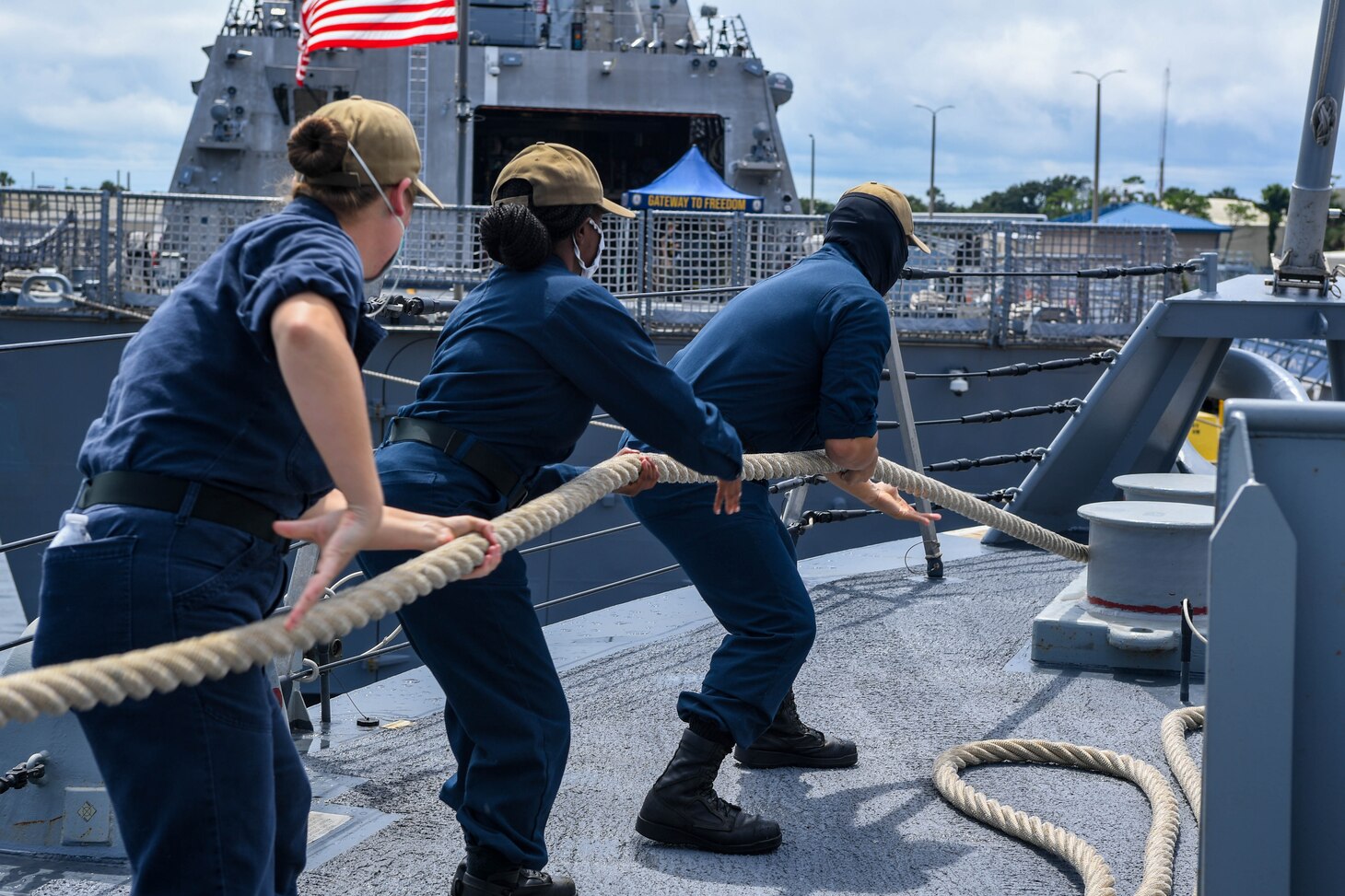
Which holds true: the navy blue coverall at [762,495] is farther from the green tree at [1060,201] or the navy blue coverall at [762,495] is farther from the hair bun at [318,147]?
the green tree at [1060,201]

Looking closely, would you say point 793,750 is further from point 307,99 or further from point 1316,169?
point 307,99

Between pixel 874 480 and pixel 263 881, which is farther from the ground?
pixel 874 480

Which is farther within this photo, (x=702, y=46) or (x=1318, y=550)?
(x=702, y=46)

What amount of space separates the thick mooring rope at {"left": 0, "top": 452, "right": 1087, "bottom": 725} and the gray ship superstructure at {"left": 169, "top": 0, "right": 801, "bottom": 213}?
1541cm

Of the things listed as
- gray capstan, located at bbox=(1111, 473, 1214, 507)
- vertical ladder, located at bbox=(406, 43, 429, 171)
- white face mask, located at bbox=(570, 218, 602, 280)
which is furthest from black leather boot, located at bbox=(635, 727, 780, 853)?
vertical ladder, located at bbox=(406, 43, 429, 171)

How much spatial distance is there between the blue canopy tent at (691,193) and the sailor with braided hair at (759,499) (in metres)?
13.2

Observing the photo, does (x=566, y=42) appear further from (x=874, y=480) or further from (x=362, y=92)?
(x=874, y=480)

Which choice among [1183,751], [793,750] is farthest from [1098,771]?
[793,750]

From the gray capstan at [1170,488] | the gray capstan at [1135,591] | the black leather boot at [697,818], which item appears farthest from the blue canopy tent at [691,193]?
the black leather boot at [697,818]

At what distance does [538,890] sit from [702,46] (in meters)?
18.6

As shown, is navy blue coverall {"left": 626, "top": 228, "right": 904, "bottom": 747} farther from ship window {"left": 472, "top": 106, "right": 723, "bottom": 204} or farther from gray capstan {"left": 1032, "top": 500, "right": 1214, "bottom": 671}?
ship window {"left": 472, "top": 106, "right": 723, "bottom": 204}

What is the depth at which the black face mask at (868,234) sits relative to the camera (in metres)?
3.40

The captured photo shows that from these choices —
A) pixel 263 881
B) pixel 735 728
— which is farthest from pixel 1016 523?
pixel 263 881

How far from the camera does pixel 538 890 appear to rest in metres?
2.66
